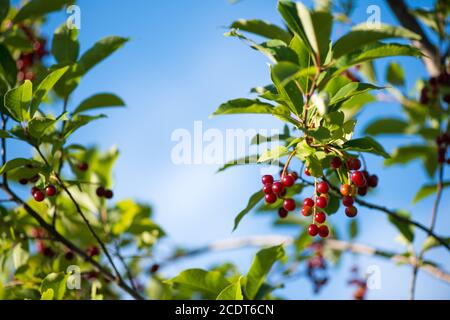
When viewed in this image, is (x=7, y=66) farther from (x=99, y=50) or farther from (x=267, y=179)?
(x=267, y=179)

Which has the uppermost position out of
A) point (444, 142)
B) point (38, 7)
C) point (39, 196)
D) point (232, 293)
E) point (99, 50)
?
point (38, 7)

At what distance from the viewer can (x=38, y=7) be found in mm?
2793

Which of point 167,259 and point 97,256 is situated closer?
point 97,256

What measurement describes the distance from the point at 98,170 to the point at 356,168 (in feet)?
6.13

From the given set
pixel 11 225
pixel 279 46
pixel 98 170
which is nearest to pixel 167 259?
pixel 98 170

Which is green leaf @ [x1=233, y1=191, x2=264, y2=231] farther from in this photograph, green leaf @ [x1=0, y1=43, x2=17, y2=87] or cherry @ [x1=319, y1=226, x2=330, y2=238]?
→ green leaf @ [x1=0, y1=43, x2=17, y2=87]

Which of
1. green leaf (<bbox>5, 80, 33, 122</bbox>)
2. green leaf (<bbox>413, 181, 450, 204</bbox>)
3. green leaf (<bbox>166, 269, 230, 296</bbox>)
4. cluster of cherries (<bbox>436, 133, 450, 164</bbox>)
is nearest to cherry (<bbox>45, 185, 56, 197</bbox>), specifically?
green leaf (<bbox>5, 80, 33, 122</bbox>)

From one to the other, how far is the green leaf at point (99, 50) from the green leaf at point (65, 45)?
0.24ft

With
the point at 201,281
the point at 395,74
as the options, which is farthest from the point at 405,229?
the point at 395,74

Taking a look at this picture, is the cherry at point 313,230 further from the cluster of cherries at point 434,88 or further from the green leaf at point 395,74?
the green leaf at point 395,74

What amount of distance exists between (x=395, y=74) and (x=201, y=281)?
2.64 metres

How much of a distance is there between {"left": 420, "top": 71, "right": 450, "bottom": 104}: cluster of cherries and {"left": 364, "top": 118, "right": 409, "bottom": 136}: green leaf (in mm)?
501
